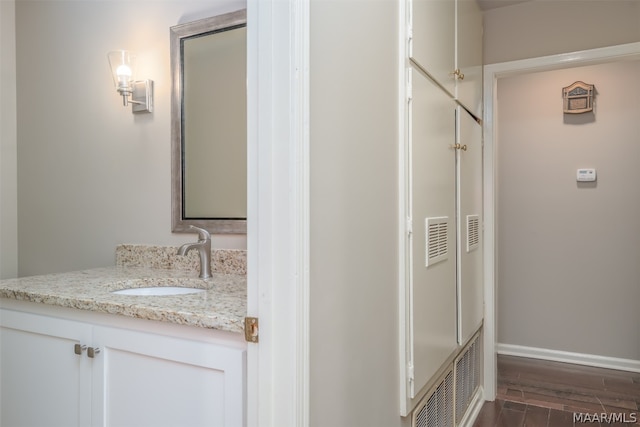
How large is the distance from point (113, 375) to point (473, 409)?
2.00 meters

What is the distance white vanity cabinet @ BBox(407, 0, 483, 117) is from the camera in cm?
155

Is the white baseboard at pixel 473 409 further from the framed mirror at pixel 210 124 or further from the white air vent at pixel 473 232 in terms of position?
the framed mirror at pixel 210 124

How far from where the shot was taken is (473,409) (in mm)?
2480

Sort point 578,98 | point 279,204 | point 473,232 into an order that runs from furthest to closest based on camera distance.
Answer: point 578,98 → point 473,232 → point 279,204

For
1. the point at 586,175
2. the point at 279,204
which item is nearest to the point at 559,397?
the point at 586,175

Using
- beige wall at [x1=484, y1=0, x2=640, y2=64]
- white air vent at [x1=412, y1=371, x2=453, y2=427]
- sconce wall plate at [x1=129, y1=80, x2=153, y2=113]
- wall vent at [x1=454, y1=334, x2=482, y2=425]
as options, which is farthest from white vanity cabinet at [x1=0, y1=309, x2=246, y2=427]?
beige wall at [x1=484, y1=0, x2=640, y2=64]

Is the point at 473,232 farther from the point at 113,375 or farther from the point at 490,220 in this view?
the point at 113,375

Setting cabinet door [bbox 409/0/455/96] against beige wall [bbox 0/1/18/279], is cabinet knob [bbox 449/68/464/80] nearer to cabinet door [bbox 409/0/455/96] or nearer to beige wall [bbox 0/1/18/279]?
cabinet door [bbox 409/0/455/96]

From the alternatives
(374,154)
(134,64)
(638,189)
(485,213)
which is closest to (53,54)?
(134,64)

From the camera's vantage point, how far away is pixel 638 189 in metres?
3.17

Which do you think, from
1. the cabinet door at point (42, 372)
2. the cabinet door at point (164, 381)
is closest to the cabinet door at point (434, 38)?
the cabinet door at point (164, 381)

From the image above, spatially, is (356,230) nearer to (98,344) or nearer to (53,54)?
(98,344)

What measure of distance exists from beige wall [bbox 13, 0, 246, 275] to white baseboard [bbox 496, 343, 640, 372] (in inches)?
105

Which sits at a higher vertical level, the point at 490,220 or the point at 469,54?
the point at 469,54
